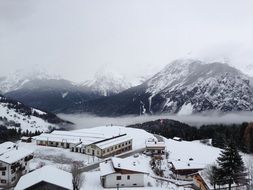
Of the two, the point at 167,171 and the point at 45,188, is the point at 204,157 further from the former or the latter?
the point at 45,188

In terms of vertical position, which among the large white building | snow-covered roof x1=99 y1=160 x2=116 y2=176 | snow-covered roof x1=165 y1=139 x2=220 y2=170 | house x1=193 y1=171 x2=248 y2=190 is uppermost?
the large white building

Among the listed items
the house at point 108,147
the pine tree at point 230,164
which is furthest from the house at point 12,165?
the pine tree at point 230,164

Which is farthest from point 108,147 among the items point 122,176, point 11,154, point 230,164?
point 230,164

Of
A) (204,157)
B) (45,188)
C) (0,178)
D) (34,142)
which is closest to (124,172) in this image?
(45,188)

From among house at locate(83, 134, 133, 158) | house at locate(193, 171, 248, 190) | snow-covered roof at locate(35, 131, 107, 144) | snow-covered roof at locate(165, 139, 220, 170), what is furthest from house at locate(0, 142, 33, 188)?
house at locate(193, 171, 248, 190)

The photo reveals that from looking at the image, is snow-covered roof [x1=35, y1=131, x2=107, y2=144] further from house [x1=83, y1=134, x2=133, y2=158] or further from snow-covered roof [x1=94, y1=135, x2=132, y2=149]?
house [x1=83, y1=134, x2=133, y2=158]

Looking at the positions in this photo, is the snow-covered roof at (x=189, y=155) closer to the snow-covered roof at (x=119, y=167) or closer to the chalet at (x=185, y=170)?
the chalet at (x=185, y=170)

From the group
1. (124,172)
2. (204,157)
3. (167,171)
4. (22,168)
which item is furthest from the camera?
(204,157)
